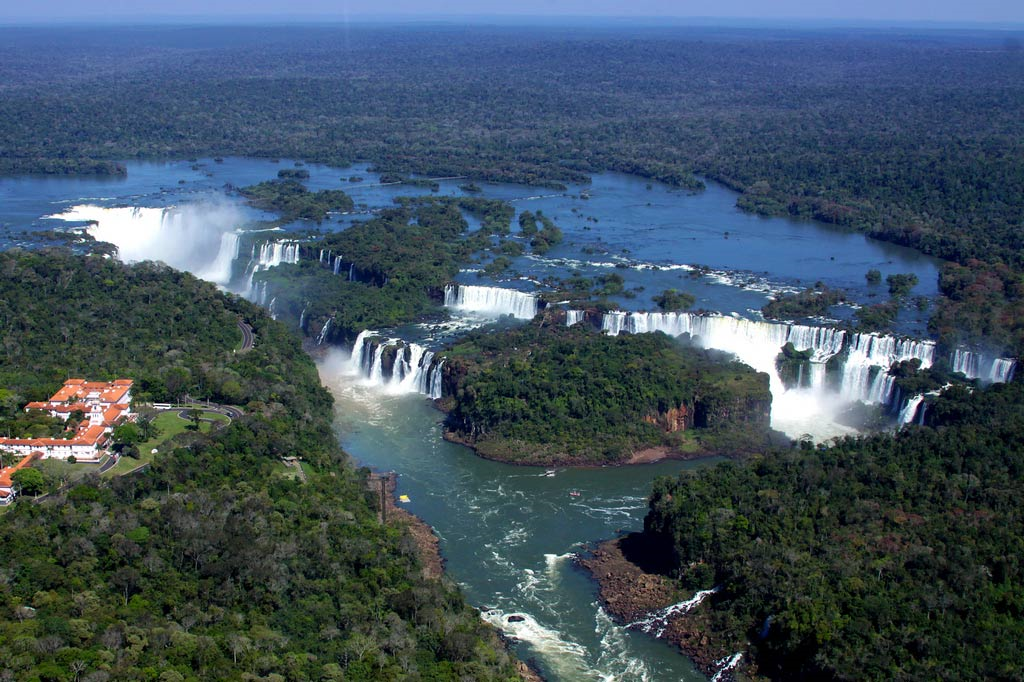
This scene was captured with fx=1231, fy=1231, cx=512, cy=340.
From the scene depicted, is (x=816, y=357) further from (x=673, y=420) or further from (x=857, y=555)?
→ (x=857, y=555)

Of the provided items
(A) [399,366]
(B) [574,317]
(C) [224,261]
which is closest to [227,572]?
(A) [399,366]

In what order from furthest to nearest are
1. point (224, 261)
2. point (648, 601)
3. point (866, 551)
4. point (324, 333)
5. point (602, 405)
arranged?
point (224, 261) < point (324, 333) < point (602, 405) < point (648, 601) < point (866, 551)

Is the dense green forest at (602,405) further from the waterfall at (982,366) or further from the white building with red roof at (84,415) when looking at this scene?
the white building with red roof at (84,415)

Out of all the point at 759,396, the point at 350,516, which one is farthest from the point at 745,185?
the point at 350,516

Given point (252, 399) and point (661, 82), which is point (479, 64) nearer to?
point (661, 82)

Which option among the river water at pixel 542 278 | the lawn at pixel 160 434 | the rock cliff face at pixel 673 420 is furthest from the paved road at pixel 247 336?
the rock cliff face at pixel 673 420

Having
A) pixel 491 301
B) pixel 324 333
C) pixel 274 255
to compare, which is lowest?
pixel 324 333
